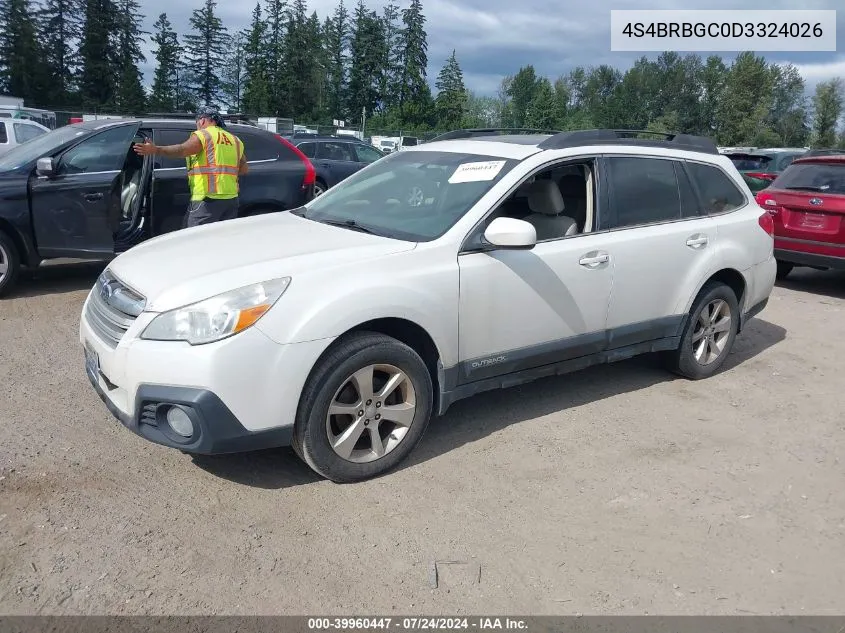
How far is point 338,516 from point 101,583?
3.36ft

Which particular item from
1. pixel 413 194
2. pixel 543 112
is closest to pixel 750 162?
pixel 413 194

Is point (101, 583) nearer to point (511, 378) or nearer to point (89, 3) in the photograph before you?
point (511, 378)

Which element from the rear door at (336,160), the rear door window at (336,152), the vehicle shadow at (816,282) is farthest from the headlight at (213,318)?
the rear door window at (336,152)

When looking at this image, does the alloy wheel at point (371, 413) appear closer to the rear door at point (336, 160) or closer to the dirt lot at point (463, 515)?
the dirt lot at point (463, 515)

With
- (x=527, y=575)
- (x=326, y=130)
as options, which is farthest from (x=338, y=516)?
(x=326, y=130)

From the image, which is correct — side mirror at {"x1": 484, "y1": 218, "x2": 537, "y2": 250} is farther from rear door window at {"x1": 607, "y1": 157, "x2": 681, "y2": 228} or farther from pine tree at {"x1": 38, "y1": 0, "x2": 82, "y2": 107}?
pine tree at {"x1": 38, "y1": 0, "x2": 82, "y2": 107}

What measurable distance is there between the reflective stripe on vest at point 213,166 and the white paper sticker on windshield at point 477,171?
307 cm

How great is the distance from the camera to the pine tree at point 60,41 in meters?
67.2

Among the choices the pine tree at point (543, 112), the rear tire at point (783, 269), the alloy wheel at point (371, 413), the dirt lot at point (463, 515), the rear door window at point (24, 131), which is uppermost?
the pine tree at point (543, 112)

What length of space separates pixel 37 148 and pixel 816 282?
9595mm

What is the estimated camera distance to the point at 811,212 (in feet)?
28.0

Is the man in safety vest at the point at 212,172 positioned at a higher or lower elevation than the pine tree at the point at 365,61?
lower

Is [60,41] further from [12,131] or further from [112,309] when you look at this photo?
[112,309]

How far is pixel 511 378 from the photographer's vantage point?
4.24 metres
